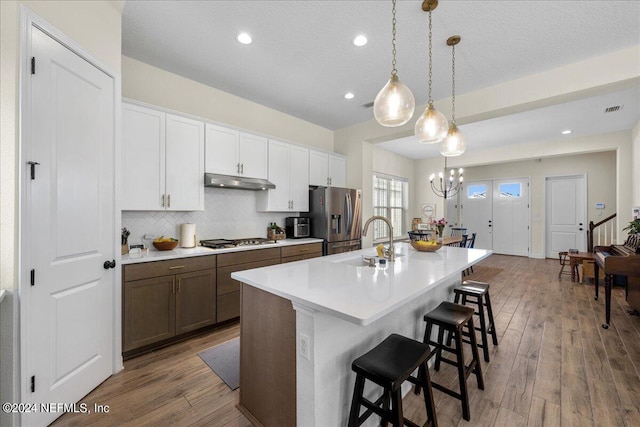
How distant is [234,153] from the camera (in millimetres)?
3436

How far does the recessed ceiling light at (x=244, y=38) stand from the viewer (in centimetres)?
246

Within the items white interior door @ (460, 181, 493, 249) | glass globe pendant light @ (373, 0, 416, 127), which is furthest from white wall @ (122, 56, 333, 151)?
white interior door @ (460, 181, 493, 249)

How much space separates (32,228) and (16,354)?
0.70 meters

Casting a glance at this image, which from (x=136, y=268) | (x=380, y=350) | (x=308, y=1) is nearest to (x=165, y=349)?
(x=136, y=268)

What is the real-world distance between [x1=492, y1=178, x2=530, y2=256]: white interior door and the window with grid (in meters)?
2.85

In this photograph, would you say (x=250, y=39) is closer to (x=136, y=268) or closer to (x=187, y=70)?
(x=187, y=70)

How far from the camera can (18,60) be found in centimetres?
149

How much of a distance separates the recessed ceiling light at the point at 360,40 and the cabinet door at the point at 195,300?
2711 mm

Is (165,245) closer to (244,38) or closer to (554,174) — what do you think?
(244,38)

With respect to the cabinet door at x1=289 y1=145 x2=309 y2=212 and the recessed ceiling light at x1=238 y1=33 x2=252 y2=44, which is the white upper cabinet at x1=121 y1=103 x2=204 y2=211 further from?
the cabinet door at x1=289 y1=145 x2=309 y2=212

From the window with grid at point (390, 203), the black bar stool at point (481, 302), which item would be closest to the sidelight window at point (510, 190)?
the window with grid at point (390, 203)

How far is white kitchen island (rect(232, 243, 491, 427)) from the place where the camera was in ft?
4.19

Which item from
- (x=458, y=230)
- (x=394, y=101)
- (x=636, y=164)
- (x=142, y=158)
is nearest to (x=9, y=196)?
(x=142, y=158)

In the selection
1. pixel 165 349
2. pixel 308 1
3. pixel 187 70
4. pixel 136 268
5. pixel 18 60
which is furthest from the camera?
pixel 187 70
